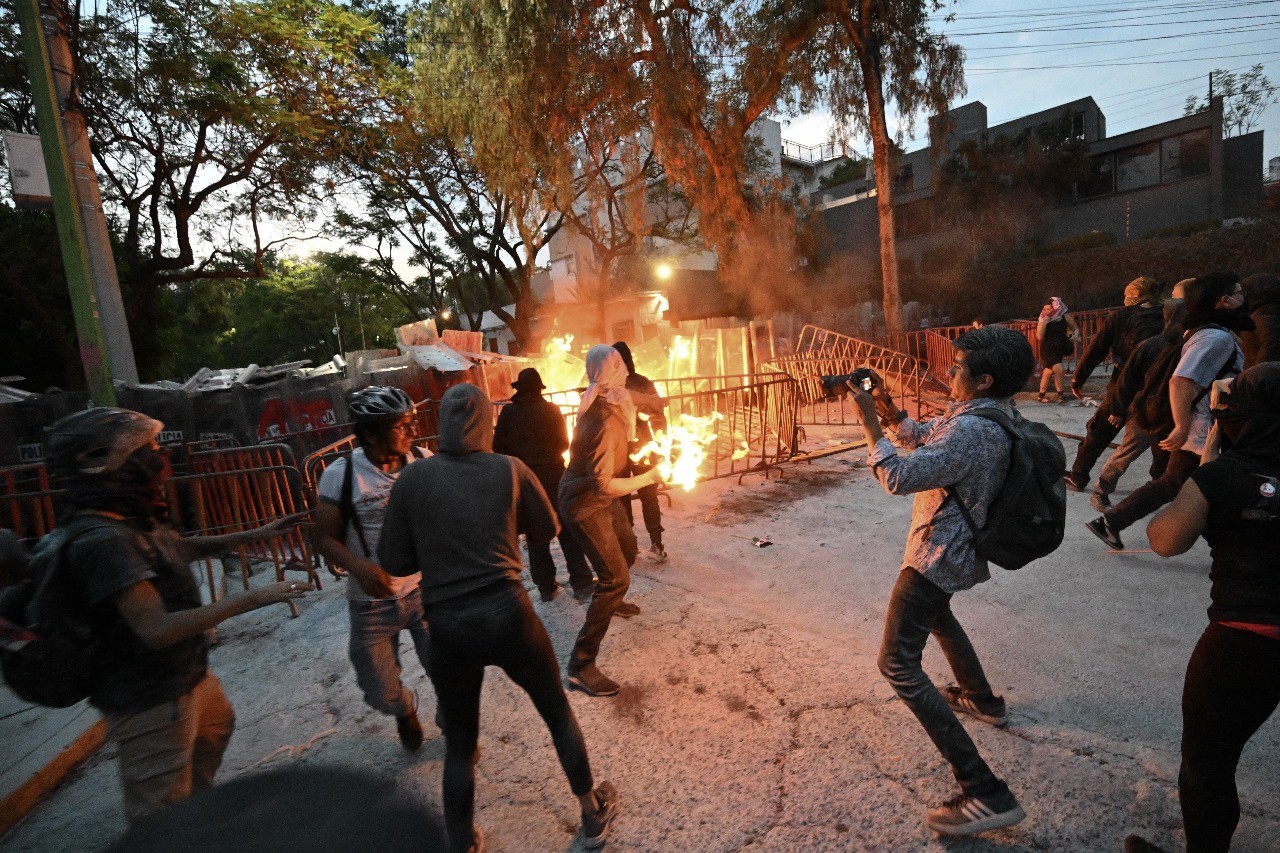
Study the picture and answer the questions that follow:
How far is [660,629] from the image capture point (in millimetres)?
4391

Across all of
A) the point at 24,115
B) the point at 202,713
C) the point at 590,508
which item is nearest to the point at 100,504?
the point at 202,713

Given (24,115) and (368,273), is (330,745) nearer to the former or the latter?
(24,115)

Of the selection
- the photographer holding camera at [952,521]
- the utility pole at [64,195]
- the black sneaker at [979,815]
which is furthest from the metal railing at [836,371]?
the utility pole at [64,195]

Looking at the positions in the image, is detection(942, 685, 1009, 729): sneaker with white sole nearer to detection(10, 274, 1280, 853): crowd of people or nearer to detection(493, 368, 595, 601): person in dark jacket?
detection(10, 274, 1280, 853): crowd of people

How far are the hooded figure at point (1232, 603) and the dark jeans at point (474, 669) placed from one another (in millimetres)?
2098

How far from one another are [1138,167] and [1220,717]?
34824mm

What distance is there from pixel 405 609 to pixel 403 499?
99cm

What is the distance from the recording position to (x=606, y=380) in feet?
13.1

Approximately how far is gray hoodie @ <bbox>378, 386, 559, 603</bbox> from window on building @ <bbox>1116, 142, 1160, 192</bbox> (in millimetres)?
35280

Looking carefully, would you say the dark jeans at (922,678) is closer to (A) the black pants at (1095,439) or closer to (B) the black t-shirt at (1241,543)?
(B) the black t-shirt at (1241,543)

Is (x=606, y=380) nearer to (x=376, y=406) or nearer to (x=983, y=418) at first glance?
(x=376, y=406)

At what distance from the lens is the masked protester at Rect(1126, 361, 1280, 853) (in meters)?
1.86

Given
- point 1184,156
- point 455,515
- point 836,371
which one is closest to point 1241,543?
point 455,515

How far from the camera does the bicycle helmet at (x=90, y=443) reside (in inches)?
76.7
